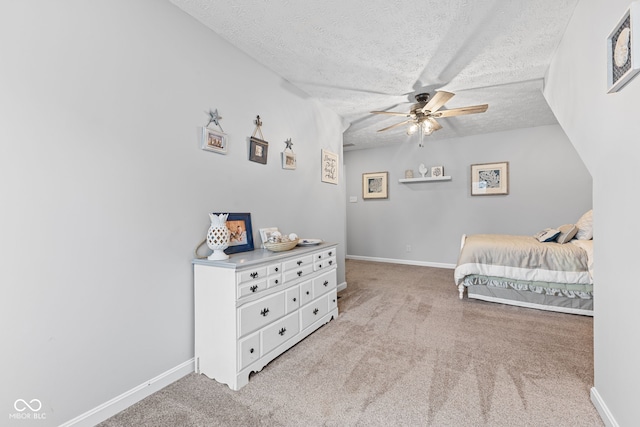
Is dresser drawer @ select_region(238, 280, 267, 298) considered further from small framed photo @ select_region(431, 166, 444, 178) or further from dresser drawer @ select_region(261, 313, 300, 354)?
small framed photo @ select_region(431, 166, 444, 178)

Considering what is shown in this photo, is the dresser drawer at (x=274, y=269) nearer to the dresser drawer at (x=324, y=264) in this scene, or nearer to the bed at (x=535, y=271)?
the dresser drawer at (x=324, y=264)

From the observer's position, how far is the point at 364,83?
2.89 metres

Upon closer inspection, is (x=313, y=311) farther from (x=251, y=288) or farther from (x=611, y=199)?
(x=611, y=199)

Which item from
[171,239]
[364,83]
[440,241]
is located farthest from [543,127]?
[171,239]

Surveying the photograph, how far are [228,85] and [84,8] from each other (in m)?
0.93

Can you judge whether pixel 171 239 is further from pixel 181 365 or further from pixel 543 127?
pixel 543 127

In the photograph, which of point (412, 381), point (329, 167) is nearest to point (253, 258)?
point (412, 381)

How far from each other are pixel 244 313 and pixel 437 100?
103 inches

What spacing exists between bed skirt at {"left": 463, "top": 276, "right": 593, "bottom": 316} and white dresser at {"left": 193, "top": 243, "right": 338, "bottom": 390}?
2353mm

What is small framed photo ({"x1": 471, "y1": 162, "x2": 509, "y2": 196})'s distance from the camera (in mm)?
4781

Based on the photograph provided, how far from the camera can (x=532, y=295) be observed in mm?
3055

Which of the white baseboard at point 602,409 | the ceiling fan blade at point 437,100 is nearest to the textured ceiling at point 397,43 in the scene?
the ceiling fan blade at point 437,100

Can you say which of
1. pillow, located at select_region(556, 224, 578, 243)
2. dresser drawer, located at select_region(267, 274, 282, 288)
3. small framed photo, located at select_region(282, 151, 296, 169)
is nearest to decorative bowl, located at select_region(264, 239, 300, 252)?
dresser drawer, located at select_region(267, 274, 282, 288)

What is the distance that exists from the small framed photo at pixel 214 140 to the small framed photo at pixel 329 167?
1.57 m
